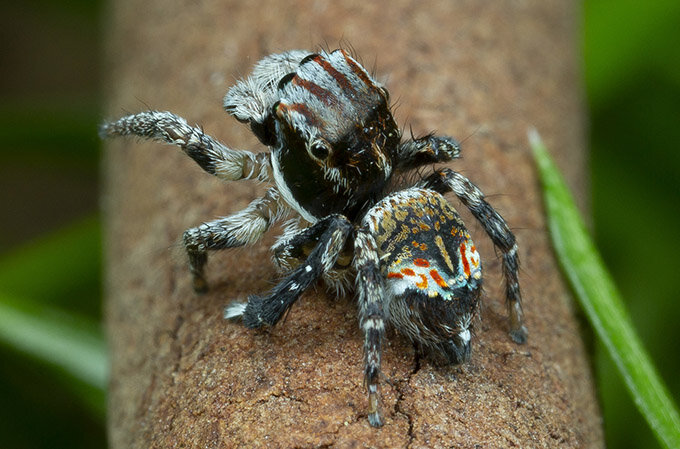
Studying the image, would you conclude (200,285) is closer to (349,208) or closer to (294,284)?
(294,284)

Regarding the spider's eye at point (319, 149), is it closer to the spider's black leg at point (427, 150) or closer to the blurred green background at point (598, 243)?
the spider's black leg at point (427, 150)

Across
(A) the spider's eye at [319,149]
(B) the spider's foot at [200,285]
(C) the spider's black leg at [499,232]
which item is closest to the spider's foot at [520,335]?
(C) the spider's black leg at [499,232]

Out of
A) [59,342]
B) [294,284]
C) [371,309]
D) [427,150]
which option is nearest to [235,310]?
[294,284]

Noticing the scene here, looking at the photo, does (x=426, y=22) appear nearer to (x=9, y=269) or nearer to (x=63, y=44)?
(x=9, y=269)

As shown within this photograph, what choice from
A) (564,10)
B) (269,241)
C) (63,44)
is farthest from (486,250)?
(63,44)

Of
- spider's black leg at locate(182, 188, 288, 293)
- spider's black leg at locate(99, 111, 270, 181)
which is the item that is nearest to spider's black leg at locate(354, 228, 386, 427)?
spider's black leg at locate(182, 188, 288, 293)

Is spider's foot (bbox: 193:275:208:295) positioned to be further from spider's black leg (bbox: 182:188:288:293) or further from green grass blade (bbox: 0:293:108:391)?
green grass blade (bbox: 0:293:108:391)
